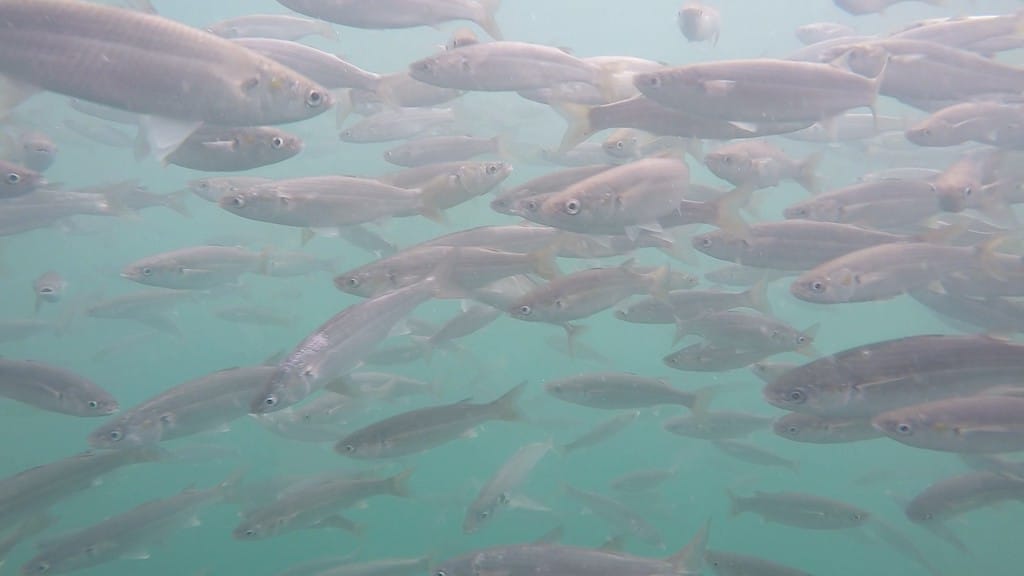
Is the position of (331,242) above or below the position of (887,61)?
below

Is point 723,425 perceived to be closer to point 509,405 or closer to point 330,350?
point 509,405

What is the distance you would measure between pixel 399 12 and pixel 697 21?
3.94 metres

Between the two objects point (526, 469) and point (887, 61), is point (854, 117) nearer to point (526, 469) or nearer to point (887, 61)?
point (887, 61)

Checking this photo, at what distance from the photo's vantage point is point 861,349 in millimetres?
4223

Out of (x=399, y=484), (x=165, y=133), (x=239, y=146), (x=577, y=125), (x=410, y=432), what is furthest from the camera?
(x=399, y=484)

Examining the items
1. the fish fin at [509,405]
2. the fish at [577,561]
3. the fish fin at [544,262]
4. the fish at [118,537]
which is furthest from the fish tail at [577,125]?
the fish at [118,537]

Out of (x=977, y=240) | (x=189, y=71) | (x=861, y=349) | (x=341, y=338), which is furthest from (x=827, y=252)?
(x=189, y=71)

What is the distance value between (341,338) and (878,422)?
3.53 meters

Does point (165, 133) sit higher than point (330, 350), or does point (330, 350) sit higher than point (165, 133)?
point (165, 133)

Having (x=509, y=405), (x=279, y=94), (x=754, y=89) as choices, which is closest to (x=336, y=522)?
(x=509, y=405)

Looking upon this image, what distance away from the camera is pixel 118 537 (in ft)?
22.0

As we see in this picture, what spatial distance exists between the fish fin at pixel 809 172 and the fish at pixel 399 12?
3.58 metres

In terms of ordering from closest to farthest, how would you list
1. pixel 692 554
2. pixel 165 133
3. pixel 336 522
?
pixel 165 133
pixel 692 554
pixel 336 522

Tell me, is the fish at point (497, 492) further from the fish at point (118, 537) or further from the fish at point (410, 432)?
the fish at point (118, 537)
